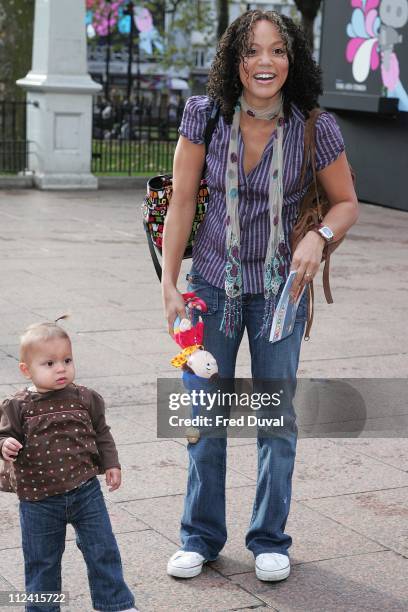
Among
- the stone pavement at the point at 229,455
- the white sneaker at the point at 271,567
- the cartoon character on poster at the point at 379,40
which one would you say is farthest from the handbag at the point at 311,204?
the cartoon character on poster at the point at 379,40

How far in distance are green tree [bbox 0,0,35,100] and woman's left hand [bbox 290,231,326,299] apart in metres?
17.5

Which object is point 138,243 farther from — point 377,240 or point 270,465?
point 270,465

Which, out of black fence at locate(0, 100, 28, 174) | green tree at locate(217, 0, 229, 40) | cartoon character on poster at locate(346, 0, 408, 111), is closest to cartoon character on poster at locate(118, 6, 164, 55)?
green tree at locate(217, 0, 229, 40)

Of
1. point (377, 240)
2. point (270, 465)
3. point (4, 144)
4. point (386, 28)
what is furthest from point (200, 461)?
point (4, 144)

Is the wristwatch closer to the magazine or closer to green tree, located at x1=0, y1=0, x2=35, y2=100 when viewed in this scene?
the magazine

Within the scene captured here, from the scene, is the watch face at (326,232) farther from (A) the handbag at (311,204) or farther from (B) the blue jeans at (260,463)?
(B) the blue jeans at (260,463)

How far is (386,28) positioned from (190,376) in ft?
41.5

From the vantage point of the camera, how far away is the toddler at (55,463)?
326 centimetres

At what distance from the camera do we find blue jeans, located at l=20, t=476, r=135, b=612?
130 inches

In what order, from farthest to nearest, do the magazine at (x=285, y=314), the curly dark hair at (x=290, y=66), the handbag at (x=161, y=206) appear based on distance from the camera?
the handbag at (x=161, y=206)
the curly dark hair at (x=290, y=66)
the magazine at (x=285, y=314)

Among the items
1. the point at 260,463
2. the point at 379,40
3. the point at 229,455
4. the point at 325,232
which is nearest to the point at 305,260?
the point at 325,232

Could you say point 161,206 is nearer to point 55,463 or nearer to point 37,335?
point 37,335

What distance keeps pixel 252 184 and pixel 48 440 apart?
3.71 ft

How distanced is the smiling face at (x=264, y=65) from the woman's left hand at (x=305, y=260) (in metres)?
0.49
